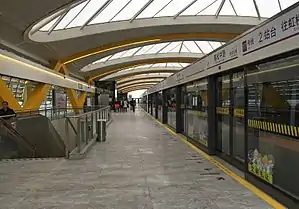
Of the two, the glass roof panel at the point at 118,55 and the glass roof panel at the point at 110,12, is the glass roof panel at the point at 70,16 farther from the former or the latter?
the glass roof panel at the point at 118,55

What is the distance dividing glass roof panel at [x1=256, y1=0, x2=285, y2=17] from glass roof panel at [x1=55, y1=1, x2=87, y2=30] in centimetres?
996

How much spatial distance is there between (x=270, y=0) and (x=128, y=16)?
8213mm

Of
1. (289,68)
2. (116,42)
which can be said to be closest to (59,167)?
(289,68)

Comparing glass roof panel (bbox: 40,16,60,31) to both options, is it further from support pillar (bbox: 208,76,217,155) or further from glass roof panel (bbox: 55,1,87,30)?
support pillar (bbox: 208,76,217,155)

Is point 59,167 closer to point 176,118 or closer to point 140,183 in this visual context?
point 140,183

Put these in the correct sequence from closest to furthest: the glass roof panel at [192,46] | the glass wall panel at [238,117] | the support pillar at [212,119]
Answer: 1. the glass wall panel at [238,117]
2. the support pillar at [212,119]
3. the glass roof panel at [192,46]

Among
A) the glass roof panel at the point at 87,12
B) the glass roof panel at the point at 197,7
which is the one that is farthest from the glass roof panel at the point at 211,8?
the glass roof panel at the point at 87,12

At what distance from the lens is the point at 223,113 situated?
9.22 metres

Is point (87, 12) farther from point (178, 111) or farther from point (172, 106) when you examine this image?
point (178, 111)

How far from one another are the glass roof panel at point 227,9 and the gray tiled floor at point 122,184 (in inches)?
612

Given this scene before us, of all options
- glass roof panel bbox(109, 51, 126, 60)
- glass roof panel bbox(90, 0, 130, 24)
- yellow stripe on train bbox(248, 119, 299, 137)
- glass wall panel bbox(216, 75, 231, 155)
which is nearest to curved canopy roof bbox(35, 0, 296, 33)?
glass roof panel bbox(90, 0, 130, 24)

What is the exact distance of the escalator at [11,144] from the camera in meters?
10.9

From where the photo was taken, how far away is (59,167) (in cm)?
828

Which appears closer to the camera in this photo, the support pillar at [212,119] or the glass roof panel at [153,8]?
the support pillar at [212,119]
